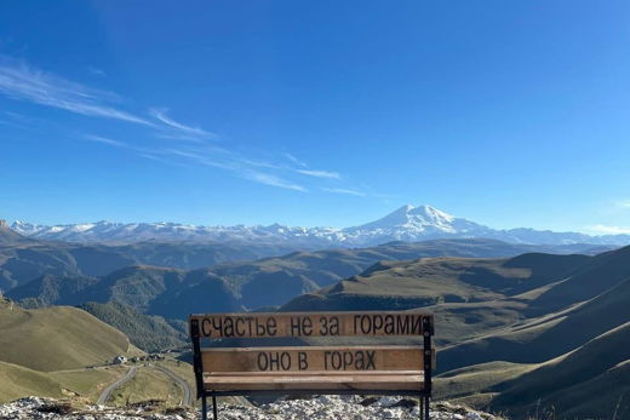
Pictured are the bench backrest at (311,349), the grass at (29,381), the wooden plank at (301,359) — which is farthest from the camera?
the grass at (29,381)

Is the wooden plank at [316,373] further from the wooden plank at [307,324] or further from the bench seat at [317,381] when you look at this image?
the wooden plank at [307,324]

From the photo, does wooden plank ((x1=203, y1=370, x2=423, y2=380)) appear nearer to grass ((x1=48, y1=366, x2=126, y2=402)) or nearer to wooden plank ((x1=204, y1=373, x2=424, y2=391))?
wooden plank ((x1=204, y1=373, x2=424, y2=391))

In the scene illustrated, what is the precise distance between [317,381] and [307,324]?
1.31m

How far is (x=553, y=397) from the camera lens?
11319cm

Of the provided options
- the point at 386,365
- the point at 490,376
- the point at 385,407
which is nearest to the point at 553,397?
the point at 490,376

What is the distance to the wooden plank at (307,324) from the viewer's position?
1137 centimetres

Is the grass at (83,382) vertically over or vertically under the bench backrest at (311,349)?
under

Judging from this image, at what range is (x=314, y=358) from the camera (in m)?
11.8

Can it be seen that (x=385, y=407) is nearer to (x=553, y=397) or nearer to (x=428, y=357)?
(x=428, y=357)

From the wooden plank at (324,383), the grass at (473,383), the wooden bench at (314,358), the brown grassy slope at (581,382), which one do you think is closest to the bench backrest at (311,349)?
the wooden bench at (314,358)

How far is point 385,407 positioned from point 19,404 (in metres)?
13.4

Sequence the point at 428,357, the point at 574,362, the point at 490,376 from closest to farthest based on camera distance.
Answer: the point at 428,357, the point at 574,362, the point at 490,376

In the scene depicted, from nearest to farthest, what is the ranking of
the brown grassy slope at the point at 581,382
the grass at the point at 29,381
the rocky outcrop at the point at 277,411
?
the rocky outcrop at the point at 277,411, the brown grassy slope at the point at 581,382, the grass at the point at 29,381

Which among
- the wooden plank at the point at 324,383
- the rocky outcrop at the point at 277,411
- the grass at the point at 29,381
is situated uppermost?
the wooden plank at the point at 324,383
